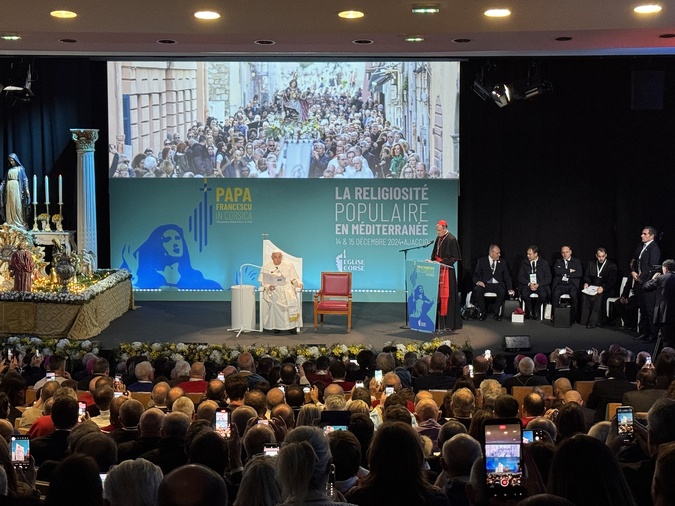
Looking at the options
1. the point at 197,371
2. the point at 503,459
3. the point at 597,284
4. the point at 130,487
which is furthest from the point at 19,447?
the point at 597,284

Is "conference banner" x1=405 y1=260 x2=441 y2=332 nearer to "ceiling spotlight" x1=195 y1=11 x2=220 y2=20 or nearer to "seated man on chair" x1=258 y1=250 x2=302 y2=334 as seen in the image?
"seated man on chair" x1=258 y1=250 x2=302 y2=334

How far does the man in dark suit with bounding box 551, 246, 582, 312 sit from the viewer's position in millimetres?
13055

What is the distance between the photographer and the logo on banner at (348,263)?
14.6m

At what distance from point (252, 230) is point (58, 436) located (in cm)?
968

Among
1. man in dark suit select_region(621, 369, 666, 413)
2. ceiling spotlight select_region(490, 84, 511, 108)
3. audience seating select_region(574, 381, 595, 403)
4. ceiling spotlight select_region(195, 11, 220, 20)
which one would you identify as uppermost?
ceiling spotlight select_region(490, 84, 511, 108)

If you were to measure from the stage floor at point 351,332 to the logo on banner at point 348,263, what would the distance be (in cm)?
99

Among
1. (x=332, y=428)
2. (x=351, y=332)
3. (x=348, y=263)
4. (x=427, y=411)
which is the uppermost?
(x=348, y=263)

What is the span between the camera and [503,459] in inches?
130

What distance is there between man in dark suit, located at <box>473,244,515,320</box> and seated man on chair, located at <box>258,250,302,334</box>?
2.73 m

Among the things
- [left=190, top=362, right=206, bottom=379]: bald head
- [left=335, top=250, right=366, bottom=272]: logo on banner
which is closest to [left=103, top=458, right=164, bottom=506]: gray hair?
[left=190, top=362, right=206, bottom=379]: bald head

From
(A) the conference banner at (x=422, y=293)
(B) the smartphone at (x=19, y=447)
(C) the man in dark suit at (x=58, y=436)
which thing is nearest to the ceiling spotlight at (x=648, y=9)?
(C) the man in dark suit at (x=58, y=436)

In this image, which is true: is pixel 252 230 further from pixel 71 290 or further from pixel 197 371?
pixel 197 371

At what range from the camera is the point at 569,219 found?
14234mm

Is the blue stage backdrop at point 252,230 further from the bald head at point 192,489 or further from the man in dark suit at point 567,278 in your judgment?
the bald head at point 192,489
